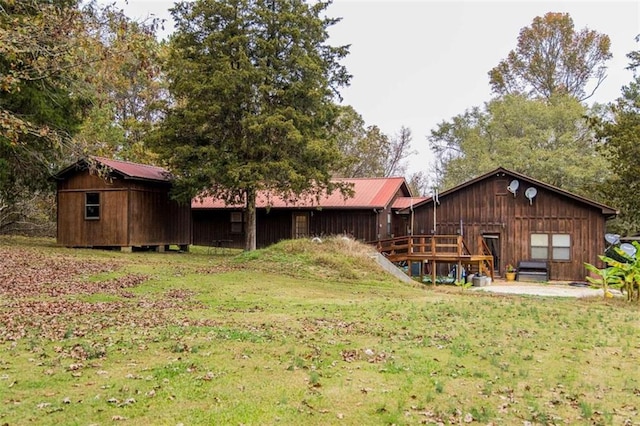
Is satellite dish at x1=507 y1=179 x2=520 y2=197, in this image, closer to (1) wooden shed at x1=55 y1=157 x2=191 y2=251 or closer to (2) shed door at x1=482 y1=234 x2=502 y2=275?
(2) shed door at x1=482 y1=234 x2=502 y2=275

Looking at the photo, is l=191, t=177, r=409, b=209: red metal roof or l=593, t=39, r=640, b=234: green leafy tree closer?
l=593, t=39, r=640, b=234: green leafy tree

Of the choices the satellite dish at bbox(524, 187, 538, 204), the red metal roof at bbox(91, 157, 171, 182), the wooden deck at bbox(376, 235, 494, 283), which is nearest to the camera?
the red metal roof at bbox(91, 157, 171, 182)

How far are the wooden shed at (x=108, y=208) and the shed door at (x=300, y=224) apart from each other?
7721 millimetres

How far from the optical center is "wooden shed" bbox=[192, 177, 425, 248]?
25.8 m

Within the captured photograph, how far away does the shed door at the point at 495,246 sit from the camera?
77.8ft

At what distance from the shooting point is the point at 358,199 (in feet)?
85.8

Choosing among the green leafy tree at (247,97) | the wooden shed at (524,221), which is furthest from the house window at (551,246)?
the green leafy tree at (247,97)

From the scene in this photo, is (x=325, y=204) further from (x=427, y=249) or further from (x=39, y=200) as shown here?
(x=39, y=200)

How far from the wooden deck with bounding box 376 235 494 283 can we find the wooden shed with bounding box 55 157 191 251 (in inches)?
392

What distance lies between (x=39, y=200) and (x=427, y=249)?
2045 centimetres

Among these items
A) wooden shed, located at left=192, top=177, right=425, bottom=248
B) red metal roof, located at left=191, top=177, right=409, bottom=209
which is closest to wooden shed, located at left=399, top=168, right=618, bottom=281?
red metal roof, located at left=191, top=177, right=409, bottom=209

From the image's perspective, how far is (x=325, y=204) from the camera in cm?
2642

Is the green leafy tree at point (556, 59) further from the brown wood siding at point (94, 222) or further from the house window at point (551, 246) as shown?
the brown wood siding at point (94, 222)

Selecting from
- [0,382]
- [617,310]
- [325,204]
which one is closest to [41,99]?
[325,204]
